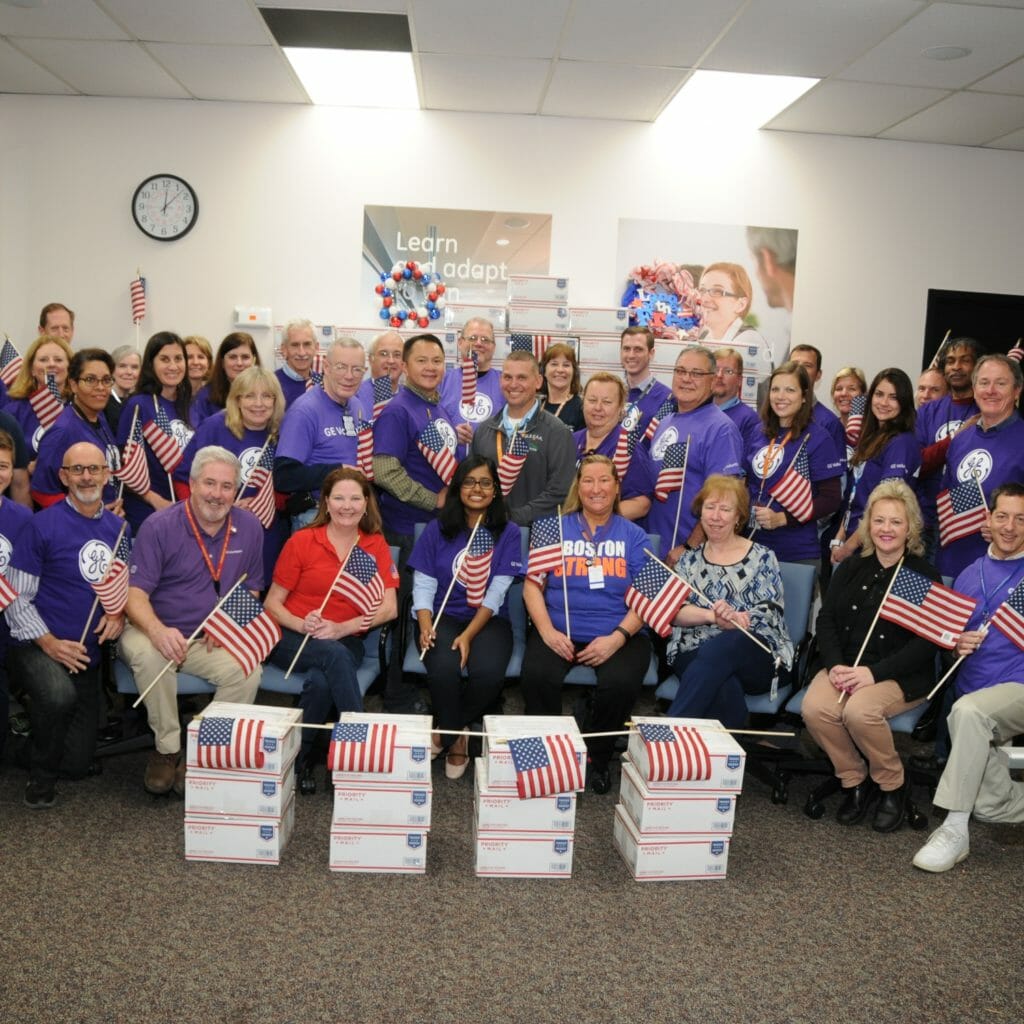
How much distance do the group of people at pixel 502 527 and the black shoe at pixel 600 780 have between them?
0.01 m

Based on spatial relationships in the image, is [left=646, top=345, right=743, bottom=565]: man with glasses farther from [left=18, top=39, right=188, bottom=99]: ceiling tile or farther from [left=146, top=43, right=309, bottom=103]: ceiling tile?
[left=18, top=39, right=188, bottom=99]: ceiling tile

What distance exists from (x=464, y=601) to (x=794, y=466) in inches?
67.3

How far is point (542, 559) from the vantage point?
4047 mm

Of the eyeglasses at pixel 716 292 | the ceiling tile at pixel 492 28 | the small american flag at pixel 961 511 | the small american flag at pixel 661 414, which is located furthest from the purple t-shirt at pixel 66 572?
the eyeglasses at pixel 716 292

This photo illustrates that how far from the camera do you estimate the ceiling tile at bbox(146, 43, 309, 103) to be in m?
6.17

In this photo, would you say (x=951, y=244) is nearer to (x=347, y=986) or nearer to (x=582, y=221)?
(x=582, y=221)

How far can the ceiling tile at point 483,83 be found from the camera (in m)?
6.19

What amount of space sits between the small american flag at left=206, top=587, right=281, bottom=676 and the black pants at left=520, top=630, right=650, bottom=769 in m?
1.02

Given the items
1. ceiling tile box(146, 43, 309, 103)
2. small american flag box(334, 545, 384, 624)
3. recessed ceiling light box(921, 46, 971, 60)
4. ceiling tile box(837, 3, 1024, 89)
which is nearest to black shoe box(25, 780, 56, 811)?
small american flag box(334, 545, 384, 624)

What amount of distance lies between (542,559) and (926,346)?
16.6 feet

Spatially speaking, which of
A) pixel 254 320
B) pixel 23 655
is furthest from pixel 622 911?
pixel 254 320

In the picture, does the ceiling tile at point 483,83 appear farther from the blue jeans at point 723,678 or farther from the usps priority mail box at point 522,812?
the usps priority mail box at point 522,812

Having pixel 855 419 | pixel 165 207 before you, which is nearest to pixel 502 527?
pixel 855 419

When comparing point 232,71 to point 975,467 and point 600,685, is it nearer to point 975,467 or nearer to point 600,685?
point 600,685
